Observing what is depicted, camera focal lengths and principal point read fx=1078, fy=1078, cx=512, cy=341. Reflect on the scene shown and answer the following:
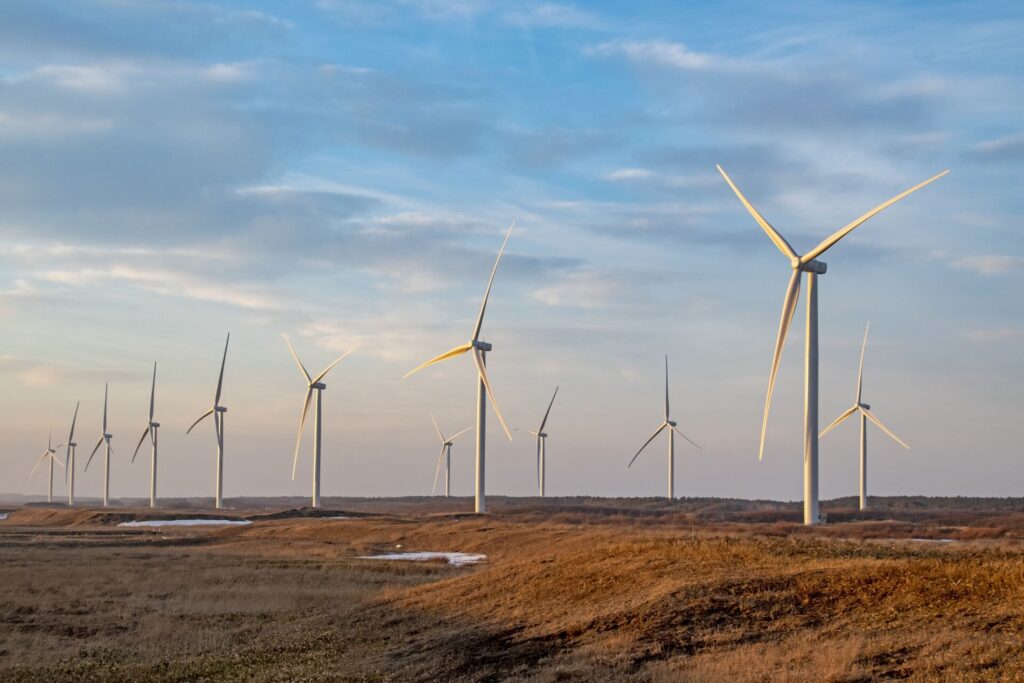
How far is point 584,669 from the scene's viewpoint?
73.6ft

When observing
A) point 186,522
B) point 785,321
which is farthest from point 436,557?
point 186,522

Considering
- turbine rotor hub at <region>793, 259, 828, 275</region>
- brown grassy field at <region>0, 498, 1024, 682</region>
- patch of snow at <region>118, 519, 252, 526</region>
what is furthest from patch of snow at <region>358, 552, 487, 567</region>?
patch of snow at <region>118, 519, 252, 526</region>

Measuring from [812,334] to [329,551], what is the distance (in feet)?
104

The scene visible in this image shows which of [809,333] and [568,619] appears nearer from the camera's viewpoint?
[568,619]

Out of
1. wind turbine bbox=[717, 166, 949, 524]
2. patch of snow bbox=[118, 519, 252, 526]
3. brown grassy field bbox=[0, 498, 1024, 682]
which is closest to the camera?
brown grassy field bbox=[0, 498, 1024, 682]

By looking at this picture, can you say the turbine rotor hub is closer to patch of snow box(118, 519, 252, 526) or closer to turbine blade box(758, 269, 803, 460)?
turbine blade box(758, 269, 803, 460)

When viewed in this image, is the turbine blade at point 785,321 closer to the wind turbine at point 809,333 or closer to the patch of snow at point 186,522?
the wind turbine at point 809,333

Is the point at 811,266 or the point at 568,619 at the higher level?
the point at 811,266

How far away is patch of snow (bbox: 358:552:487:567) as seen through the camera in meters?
58.1

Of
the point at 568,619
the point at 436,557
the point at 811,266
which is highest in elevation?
the point at 811,266

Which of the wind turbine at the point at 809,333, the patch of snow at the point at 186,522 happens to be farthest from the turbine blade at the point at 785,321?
the patch of snow at the point at 186,522

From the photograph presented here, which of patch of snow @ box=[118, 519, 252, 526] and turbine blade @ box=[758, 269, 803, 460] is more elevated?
turbine blade @ box=[758, 269, 803, 460]

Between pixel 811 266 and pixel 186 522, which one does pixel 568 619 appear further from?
pixel 186 522

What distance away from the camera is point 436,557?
60906 millimetres
